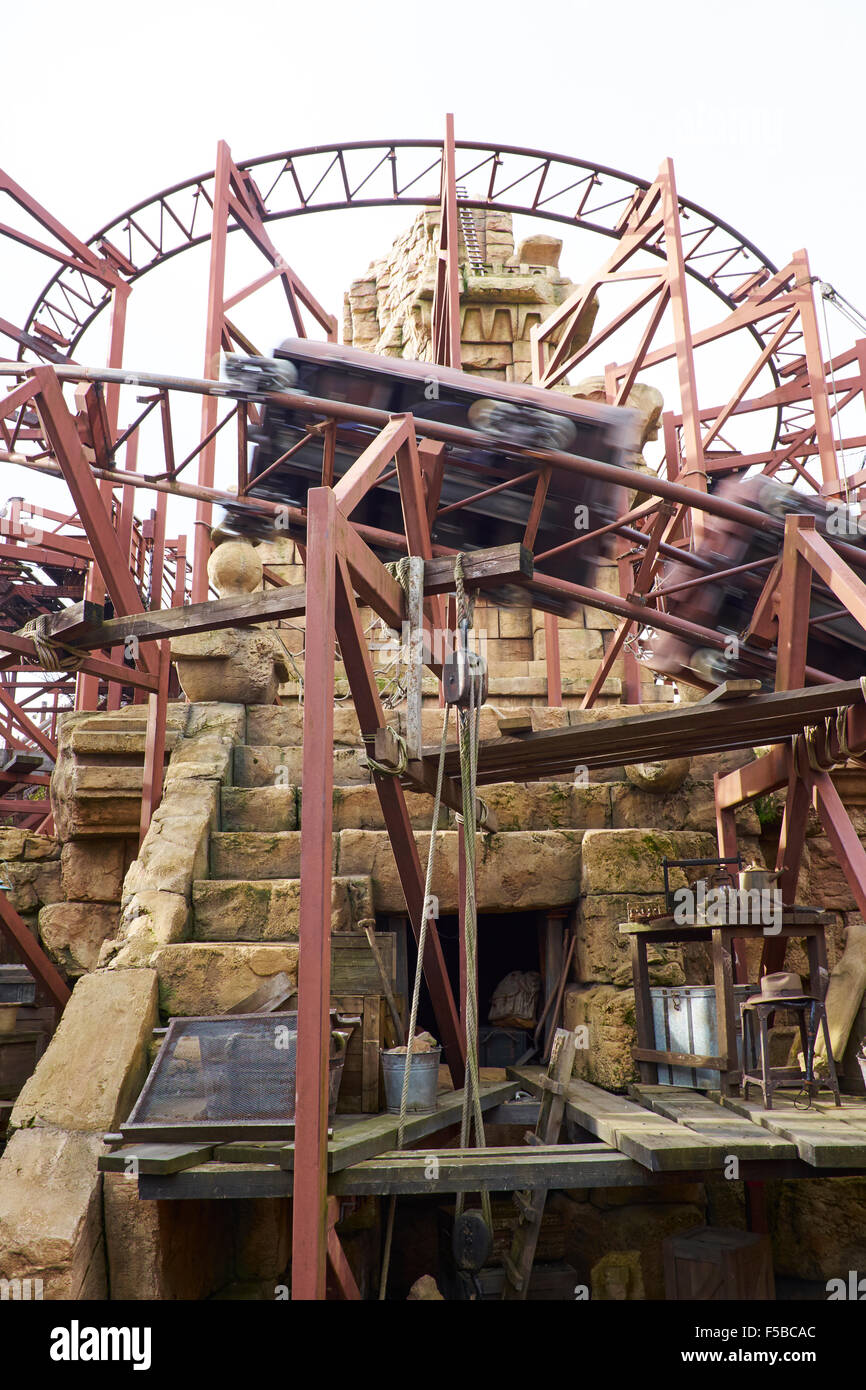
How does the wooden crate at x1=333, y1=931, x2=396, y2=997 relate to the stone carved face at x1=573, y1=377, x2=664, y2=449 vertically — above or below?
below

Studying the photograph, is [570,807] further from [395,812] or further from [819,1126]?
[819,1126]

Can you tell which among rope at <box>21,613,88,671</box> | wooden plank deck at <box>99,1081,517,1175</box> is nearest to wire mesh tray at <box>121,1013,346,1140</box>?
wooden plank deck at <box>99,1081,517,1175</box>

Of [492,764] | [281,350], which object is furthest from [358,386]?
[492,764]

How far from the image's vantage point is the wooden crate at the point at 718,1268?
657cm

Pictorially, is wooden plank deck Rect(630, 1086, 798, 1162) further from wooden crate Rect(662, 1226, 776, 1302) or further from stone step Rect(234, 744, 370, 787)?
stone step Rect(234, 744, 370, 787)

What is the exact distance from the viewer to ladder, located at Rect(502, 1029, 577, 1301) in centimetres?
718

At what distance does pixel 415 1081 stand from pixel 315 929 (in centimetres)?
274

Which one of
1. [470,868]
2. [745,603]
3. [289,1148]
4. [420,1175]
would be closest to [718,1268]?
[420,1175]

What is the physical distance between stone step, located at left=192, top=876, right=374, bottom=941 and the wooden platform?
1820mm

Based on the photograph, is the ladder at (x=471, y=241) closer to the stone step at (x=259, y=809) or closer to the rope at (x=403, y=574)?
the stone step at (x=259, y=809)

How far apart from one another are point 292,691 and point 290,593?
7.95m

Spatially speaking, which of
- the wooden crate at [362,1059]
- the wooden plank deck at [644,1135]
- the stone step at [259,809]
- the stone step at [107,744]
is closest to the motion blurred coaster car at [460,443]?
the stone step at [107,744]
